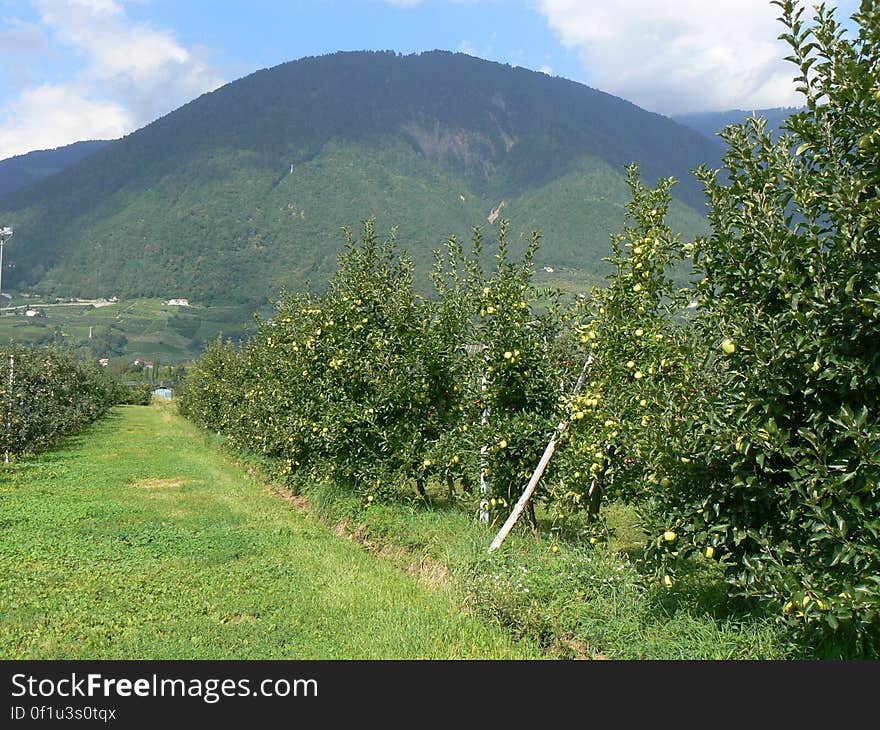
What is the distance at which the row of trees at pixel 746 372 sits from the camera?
407 centimetres

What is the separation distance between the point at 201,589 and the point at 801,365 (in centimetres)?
593

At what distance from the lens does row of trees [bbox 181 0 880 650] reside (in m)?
4.07

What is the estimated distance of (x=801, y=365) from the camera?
13.9 ft

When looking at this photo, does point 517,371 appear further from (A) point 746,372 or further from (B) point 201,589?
(B) point 201,589

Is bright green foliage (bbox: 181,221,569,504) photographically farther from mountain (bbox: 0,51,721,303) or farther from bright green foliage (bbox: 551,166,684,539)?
mountain (bbox: 0,51,721,303)

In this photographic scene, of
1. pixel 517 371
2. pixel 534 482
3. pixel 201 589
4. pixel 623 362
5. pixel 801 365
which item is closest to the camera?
pixel 801 365

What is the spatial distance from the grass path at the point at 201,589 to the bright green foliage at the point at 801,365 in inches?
78.6

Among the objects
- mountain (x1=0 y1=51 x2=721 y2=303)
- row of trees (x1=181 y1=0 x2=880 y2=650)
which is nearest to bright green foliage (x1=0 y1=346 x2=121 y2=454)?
row of trees (x1=181 y1=0 x2=880 y2=650)

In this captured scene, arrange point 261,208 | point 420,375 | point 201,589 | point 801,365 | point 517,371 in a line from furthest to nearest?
point 261,208
point 420,375
point 517,371
point 201,589
point 801,365

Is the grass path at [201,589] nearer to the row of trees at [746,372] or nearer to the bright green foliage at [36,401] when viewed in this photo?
the row of trees at [746,372]

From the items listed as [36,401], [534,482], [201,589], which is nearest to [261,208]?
[36,401]

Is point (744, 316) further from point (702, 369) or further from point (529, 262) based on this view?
point (529, 262)

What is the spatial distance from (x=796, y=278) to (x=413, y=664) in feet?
11.4

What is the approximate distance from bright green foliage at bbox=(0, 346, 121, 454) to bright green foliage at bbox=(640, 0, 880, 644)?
57.7ft
